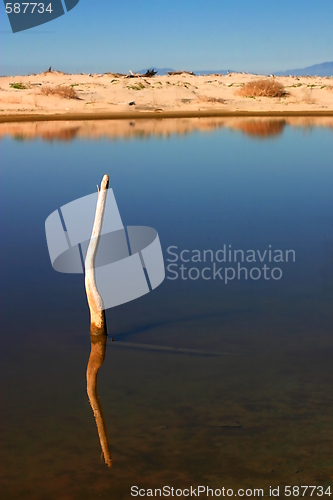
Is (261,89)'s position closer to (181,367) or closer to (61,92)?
(61,92)

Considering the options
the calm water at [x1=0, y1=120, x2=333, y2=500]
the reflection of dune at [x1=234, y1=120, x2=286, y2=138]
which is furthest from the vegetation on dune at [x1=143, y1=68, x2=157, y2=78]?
the calm water at [x1=0, y1=120, x2=333, y2=500]

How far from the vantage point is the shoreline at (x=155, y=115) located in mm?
33031

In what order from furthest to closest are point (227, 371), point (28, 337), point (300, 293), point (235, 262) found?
point (235, 262) → point (300, 293) → point (28, 337) → point (227, 371)

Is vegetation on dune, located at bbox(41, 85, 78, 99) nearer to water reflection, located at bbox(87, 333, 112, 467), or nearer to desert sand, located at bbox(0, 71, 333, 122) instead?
desert sand, located at bbox(0, 71, 333, 122)

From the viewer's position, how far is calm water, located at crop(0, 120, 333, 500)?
5016mm

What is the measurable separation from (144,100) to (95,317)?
30.9m

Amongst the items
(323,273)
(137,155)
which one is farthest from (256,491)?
(137,155)

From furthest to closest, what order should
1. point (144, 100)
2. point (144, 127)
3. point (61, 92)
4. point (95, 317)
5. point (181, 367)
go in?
point (144, 100), point (61, 92), point (144, 127), point (95, 317), point (181, 367)

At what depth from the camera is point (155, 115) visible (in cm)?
3444

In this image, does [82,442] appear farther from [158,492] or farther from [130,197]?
[130,197]

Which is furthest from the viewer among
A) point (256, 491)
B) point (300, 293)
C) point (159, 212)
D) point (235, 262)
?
point (159, 212)

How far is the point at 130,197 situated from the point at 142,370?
8.88 meters

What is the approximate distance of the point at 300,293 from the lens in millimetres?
8383

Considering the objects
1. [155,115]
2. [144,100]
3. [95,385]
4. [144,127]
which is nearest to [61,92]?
[144,100]
